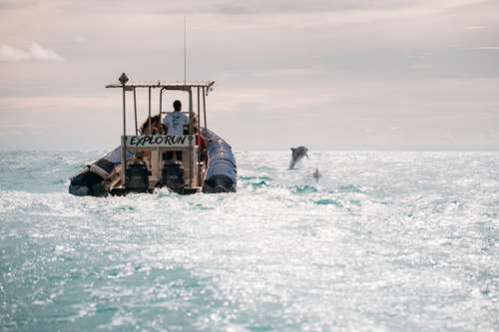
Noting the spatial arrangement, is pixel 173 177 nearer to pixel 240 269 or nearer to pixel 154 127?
pixel 154 127

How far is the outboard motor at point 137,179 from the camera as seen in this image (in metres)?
23.8

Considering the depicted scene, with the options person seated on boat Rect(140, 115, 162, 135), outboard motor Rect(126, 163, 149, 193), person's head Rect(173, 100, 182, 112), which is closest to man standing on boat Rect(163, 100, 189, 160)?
person's head Rect(173, 100, 182, 112)

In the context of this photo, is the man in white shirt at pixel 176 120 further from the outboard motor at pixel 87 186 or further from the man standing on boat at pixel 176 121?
the outboard motor at pixel 87 186

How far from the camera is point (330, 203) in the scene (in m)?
25.2

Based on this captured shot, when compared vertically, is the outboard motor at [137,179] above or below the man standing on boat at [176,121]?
below

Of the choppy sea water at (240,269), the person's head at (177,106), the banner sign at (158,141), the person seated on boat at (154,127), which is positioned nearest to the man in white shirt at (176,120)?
the person's head at (177,106)

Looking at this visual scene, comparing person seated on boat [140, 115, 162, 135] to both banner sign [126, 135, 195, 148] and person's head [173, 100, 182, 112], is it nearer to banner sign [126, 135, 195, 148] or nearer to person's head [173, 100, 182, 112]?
person's head [173, 100, 182, 112]

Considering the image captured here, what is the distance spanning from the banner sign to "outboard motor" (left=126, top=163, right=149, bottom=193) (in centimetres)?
122

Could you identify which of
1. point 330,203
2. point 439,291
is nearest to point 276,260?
point 439,291

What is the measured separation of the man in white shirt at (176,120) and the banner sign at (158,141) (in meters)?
A: 3.33

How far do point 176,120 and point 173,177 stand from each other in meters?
5.23

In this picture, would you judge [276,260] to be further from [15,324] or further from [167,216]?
[167,216]

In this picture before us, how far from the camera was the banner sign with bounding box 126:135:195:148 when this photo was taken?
24.9 meters

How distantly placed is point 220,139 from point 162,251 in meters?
18.2
